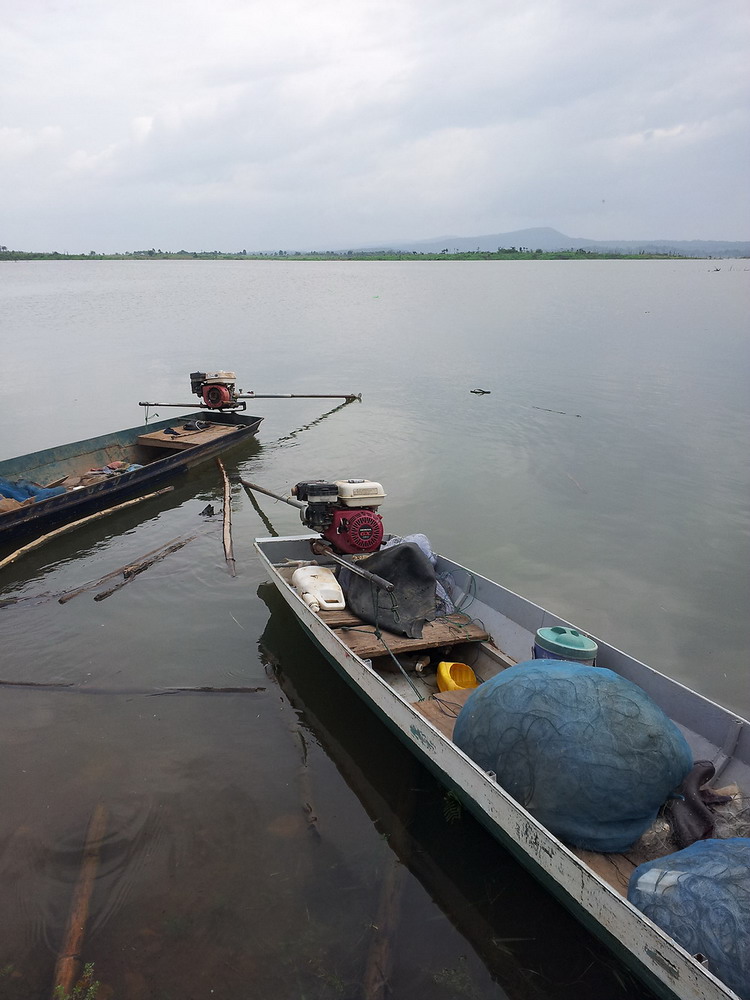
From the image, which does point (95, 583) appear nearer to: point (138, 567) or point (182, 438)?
point (138, 567)

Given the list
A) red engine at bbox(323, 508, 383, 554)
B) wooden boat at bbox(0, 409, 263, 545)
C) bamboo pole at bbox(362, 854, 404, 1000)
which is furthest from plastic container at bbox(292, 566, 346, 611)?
wooden boat at bbox(0, 409, 263, 545)

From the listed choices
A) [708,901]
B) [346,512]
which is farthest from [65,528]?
[708,901]

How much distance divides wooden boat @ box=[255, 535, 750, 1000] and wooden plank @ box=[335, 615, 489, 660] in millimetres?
12

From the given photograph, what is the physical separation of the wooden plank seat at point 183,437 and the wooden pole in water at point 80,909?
9723 millimetres

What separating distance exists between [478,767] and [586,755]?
778mm

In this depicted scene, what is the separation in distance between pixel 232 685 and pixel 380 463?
9064mm

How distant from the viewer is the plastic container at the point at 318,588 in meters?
7.31

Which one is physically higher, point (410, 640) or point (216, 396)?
point (216, 396)

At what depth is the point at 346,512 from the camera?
8109 millimetres

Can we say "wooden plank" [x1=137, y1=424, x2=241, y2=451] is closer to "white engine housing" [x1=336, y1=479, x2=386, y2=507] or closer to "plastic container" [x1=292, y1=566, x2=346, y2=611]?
"white engine housing" [x1=336, y1=479, x2=386, y2=507]

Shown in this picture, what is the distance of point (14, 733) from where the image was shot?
620cm

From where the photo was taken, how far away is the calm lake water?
4.34 m

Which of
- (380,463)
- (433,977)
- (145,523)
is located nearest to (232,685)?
(433,977)

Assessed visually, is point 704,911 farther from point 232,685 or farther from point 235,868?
point 232,685
